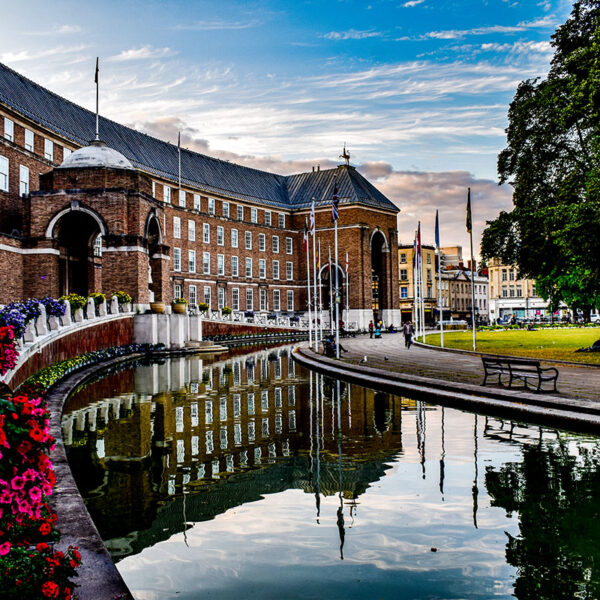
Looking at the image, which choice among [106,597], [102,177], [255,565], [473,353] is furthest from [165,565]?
[102,177]

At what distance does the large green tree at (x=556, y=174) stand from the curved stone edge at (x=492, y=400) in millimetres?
10725

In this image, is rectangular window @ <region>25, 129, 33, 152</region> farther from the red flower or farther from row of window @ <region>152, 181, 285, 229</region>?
the red flower

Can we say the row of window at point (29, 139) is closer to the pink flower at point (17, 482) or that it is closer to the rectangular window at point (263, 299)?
the rectangular window at point (263, 299)

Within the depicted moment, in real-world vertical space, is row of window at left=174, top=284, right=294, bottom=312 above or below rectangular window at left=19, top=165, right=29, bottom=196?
below

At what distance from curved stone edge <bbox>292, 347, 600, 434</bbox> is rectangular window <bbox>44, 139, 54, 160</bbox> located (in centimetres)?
3491

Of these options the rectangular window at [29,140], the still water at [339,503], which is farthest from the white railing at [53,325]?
the rectangular window at [29,140]

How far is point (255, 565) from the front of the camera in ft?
18.5

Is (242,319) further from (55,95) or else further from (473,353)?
(473,353)

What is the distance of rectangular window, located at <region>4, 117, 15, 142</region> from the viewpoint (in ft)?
134

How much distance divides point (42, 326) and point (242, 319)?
3773 cm

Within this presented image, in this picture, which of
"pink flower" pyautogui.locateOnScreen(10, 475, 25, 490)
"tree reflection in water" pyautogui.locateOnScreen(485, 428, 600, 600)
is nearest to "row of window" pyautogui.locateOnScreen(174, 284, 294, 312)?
"tree reflection in water" pyautogui.locateOnScreen(485, 428, 600, 600)

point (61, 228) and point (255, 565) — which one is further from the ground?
point (61, 228)

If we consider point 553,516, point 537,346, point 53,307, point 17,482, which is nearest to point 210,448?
point 553,516

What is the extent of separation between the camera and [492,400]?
14.2 m
